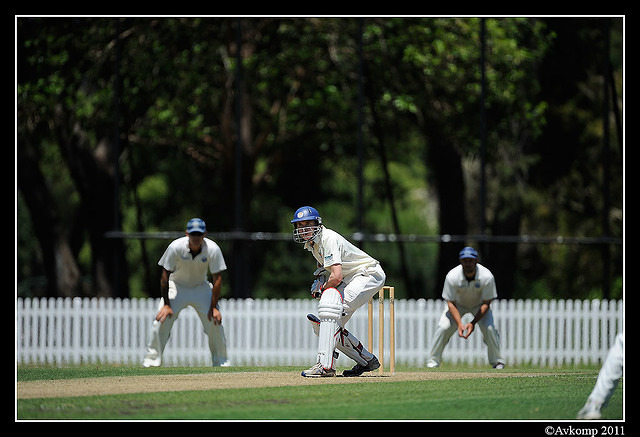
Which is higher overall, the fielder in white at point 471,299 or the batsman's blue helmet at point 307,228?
the batsman's blue helmet at point 307,228

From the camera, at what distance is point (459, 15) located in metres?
23.6

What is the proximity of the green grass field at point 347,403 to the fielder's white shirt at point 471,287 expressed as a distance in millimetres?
3984

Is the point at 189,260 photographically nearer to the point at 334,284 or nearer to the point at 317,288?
the point at 317,288

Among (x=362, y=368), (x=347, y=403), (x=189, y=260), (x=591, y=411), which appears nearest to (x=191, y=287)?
(x=189, y=260)

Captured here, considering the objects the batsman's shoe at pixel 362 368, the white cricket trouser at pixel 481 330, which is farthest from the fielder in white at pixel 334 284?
the white cricket trouser at pixel 481 330

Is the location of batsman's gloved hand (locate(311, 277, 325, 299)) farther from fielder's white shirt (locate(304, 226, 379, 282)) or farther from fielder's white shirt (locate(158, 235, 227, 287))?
fielder's white shirt (locate(158, 235, 227, 287))

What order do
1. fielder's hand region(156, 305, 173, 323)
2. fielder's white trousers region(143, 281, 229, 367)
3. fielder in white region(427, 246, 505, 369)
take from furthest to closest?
fielder in white region(427, 246, 505, 369) → fielder's white trousers region(143, 281, 229, 367) → fielder's hand region(156, 305, 173, 323)

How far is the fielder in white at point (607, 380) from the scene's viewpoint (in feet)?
28.2

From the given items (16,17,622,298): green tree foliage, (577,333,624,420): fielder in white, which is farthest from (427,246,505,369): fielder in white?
(16,17,622,298): green tree foliage

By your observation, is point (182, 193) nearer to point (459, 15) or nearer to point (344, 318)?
point (459, 15)

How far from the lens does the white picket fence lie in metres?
19.7

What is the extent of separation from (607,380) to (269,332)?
11.5m

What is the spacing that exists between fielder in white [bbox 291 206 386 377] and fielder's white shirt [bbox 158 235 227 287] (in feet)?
9.27

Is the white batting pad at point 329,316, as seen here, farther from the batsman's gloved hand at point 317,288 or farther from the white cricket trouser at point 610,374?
the white cricket trouser at point 610,374
